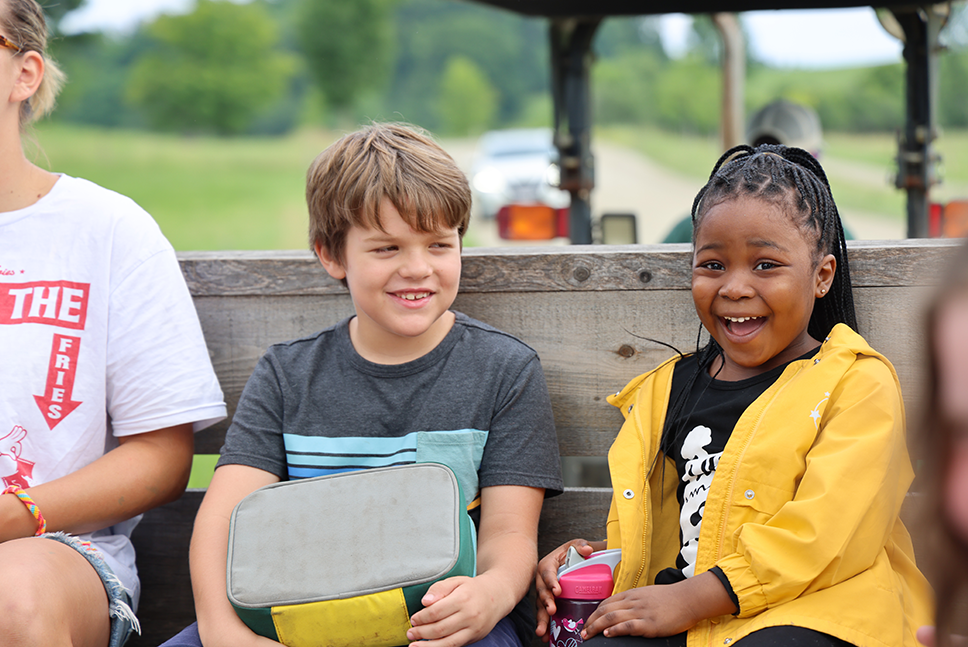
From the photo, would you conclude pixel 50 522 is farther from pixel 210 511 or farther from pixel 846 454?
pixel 846 454

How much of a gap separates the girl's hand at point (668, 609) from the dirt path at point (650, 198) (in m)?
9.67

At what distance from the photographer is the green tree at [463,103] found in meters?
50.5

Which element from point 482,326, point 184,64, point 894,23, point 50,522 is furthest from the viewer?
point 184,64

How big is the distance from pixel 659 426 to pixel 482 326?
0.44 m

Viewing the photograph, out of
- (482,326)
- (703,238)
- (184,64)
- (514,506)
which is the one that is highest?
(184,64)

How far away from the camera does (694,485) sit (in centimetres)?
169

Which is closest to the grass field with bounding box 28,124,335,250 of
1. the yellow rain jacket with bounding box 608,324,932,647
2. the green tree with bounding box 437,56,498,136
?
the green tree with bounding box 437,56,498,136

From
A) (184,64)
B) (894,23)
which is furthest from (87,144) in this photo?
(894,23)

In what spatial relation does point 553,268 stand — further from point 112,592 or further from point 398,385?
point 112,592

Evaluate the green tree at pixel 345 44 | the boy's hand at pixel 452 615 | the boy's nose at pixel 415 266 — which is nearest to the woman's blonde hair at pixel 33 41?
the boy's nose at pixel 415 266

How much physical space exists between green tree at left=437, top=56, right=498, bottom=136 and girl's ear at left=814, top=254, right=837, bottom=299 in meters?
49.1

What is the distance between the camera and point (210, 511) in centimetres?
180

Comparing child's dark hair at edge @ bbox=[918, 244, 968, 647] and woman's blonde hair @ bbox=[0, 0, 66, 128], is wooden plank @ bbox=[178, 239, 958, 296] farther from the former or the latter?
child's dark hair at edge @ bbox=[918, 244, 968, 647]

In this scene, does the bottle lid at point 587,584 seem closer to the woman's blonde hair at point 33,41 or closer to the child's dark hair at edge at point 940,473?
the child's dark hair at edge at point 940,473
